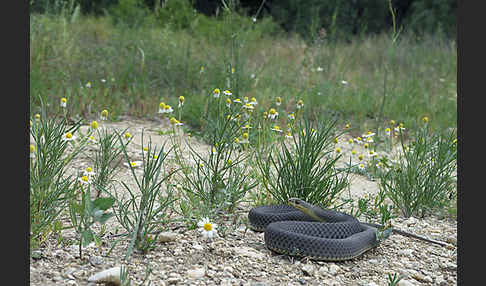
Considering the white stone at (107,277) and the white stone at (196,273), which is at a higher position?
the white stone at (107,277)

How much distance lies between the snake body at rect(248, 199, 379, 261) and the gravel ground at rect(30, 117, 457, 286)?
0.06 m

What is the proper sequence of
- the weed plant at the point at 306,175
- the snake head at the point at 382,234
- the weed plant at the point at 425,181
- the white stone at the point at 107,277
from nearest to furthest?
the white stone at the point at 107,277
the snake head at the point at 382,234
the weed plant at the point at 306,175
the weed plant at the point at 425,181

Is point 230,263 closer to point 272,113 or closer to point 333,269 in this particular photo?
Result: point 333,269

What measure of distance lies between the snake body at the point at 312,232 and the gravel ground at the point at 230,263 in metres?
0.06

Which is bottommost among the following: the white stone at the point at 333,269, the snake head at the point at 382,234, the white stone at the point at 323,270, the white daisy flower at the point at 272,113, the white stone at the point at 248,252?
the white stone at the point at 333,269

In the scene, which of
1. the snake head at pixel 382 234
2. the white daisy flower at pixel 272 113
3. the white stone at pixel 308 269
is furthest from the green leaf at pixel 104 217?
the white daisy flower at pixel 272 113

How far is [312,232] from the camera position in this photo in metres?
2.83

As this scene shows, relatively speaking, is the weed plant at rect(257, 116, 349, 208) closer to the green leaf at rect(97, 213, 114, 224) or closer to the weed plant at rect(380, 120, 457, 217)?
the weed plant at rect(380, 120, 457, 217)

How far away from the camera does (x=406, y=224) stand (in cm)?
353

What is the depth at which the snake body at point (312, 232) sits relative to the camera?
2619mm

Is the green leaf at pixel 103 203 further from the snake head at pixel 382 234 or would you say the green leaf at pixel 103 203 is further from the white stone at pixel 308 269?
the snake head at pixel 382 234

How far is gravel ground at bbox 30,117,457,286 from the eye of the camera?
7.64 ft

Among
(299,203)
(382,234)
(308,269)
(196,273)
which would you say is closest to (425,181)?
(382,234)

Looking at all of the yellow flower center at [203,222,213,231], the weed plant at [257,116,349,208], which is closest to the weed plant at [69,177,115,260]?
the yellow flower center at [203,222,213,231]
